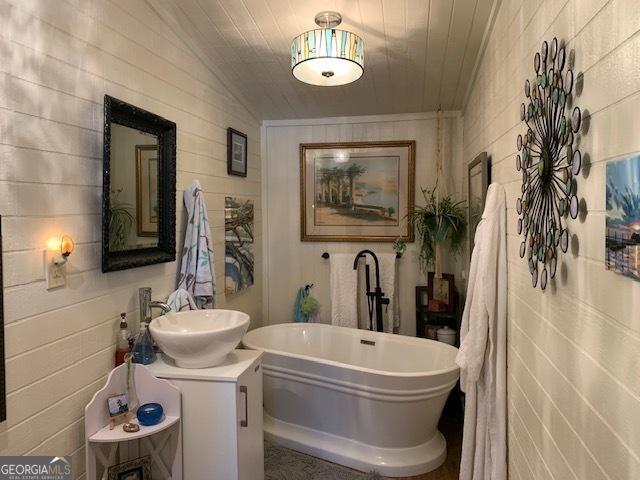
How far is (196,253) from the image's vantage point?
2652 millimetres

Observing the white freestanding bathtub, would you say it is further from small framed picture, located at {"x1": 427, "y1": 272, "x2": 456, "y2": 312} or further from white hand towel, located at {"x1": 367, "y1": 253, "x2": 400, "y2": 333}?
white hand towel, located at {"x1": 367, "y1": 253, "x2": 400, "y2": 333}

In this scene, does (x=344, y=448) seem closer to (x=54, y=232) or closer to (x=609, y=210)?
(x=54, y=232)

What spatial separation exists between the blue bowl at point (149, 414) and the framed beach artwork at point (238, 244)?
4.62 ft

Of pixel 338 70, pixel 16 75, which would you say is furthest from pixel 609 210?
pixel 16 75

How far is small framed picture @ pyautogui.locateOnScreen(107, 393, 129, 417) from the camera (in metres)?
1.91

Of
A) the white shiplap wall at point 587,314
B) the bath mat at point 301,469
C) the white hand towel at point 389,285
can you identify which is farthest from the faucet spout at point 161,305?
the white hand towel at point 389,285

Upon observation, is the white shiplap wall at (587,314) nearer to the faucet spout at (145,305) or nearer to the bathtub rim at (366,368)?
the bathtub rim at (366,368)

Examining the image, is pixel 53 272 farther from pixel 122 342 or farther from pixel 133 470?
pixel 133 470

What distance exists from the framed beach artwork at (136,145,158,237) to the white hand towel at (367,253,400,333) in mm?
2114

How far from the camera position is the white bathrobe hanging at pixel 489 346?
1.95 meters

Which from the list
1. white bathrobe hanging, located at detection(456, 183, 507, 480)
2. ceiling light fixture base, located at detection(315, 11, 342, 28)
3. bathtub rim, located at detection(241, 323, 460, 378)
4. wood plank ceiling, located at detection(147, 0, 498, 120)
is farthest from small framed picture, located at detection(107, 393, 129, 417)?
ceiling light fixture base, located at detection(315, 11, 342, 28)

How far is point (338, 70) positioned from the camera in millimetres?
2287

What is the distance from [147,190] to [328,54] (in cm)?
117

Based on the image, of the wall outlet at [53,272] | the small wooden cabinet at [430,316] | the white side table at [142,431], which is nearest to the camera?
the wall outlet at [53,272]
